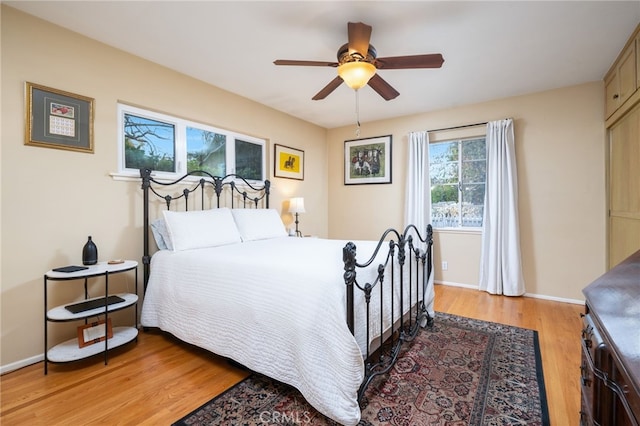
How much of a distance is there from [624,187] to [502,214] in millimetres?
1136

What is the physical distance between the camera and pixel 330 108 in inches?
170

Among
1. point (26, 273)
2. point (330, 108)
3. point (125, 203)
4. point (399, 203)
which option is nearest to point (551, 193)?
point (399, 203)

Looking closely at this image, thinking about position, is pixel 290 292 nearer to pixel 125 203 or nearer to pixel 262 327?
pixel 262 327

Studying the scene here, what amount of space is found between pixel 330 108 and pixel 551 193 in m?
3.05

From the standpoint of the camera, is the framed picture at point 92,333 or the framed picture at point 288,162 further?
the framed picture at point 288,162

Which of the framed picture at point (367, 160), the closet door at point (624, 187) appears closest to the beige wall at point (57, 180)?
the framed picture at point (367, 160)

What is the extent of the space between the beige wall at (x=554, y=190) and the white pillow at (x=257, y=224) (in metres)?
2.17

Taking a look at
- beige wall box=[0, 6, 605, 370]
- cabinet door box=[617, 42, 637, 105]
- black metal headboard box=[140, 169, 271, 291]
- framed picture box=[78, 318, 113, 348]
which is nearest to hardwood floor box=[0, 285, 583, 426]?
framed picture box=[78, 318, 113, 348]

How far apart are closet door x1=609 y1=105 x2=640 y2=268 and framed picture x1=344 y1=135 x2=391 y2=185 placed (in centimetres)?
260

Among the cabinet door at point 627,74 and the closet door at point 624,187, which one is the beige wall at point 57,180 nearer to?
the cabinet door at point 627,74

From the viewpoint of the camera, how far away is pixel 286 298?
67.9 inches

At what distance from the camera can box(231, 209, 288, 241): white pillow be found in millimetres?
3162

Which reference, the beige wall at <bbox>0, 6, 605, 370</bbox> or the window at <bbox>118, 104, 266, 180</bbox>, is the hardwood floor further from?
the window at <bbox>118, 104, 266, 180</bbox>

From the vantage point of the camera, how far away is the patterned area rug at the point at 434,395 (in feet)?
5.23
